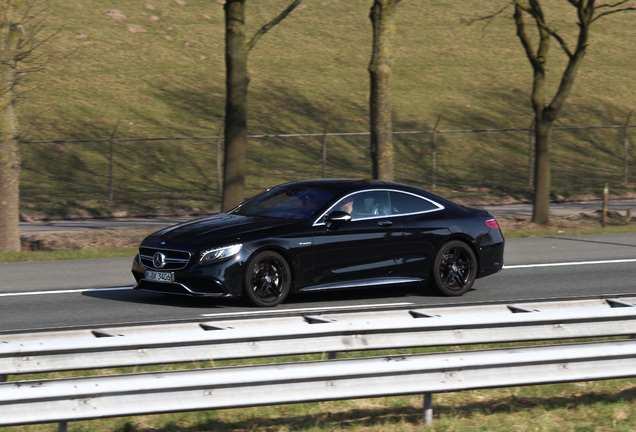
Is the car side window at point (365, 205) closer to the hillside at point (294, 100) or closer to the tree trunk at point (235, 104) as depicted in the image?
the tree trunk at point (235, 104)

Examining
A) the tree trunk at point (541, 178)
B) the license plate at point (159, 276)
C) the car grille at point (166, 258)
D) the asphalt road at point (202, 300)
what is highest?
the tree trunk at point (541, 178)

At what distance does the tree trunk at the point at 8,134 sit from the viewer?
54.2ft

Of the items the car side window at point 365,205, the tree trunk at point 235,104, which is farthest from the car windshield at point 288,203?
the tree trunk at point 235,104

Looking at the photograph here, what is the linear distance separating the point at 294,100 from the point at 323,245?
27781 mm

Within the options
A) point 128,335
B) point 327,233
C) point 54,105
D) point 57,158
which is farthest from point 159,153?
point 128,335

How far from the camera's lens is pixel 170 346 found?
614cm

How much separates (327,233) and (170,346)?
5343mm

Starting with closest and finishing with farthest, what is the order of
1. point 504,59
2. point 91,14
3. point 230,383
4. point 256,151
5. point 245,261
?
point 230,383
point 245,261
point 256,151
point 91,14
point 504,59

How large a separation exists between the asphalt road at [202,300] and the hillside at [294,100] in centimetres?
1121

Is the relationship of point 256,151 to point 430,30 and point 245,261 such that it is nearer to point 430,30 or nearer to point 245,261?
point 430,30

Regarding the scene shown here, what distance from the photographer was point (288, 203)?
11875 mm

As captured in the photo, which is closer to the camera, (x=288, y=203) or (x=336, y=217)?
(x=336, y=217)

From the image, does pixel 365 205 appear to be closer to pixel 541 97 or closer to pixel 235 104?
pixel 235 104

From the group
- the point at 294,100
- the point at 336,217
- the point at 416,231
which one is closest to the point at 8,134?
the point at 336,217
